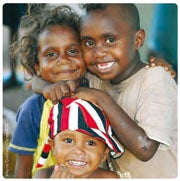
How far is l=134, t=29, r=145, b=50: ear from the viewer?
1.22 meters

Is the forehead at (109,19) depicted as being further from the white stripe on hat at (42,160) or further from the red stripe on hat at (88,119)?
the white stripe on hat at (42,160)

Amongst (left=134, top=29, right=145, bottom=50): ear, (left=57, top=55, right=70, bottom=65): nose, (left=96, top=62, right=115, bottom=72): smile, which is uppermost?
(left=134, top=29, right=145, bottom=50): ear

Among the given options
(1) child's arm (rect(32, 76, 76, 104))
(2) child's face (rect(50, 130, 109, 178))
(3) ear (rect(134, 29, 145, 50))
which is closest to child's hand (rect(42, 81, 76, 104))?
(1) child's arm (rect(32, 76, 76, 104))

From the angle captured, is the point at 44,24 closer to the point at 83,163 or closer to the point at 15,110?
the point at 15,110

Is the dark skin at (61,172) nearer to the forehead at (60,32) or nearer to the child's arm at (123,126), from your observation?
the child's arm at (123,126)

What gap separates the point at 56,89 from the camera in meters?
1.21

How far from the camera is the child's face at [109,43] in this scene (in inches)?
46.8

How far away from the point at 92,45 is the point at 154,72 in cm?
19

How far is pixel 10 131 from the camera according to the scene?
130 centimetres

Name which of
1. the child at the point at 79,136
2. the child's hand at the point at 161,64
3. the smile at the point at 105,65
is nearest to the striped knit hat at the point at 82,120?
the child at the point at 79,136

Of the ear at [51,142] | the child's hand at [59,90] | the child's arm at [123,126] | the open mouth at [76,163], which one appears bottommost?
the open mouth at [76,163]

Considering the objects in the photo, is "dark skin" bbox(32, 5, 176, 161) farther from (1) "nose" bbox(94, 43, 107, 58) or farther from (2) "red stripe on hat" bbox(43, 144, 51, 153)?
(2) "red stripe on hat" bbox(43, 144, 51, 153)

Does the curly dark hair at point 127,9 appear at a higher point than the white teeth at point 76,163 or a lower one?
higher

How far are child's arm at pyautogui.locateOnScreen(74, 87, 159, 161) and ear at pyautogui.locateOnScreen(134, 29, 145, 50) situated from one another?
0.55 ft
